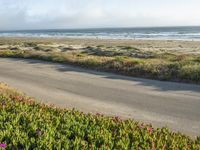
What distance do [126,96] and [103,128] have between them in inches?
313

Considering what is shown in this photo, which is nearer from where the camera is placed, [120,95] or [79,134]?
[79,134]

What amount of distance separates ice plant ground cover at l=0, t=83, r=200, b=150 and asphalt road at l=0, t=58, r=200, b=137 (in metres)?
2.90

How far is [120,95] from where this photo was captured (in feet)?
51.1

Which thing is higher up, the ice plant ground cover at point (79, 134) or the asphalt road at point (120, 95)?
the ice plant ground cover at point (79, 134)

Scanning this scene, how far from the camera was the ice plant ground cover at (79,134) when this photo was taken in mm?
6223

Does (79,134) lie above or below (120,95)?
above

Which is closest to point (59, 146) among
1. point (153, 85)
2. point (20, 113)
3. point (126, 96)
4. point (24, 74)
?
point (20, 113)

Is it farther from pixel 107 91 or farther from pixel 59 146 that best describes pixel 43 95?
pixel 59 146

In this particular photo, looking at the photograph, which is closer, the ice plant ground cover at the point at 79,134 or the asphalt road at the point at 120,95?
the ice plant ground cover at the point at 79,134

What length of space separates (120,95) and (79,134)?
28.8 feet

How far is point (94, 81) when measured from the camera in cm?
1967

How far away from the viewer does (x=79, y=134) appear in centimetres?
688

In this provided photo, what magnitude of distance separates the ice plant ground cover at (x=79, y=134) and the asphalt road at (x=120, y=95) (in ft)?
9.53

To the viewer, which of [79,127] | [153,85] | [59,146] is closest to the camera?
[59,146]
